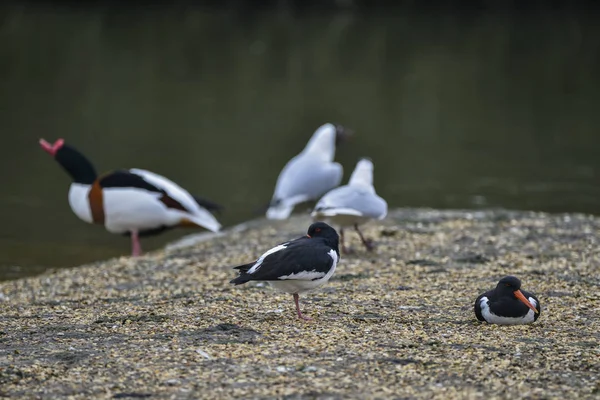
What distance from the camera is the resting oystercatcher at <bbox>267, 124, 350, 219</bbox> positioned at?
404 inches

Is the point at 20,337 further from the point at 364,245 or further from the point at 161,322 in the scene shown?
the point at 364,245

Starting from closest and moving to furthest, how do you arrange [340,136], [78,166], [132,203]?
1. [132,203]
2. [78,166]
3. [340,136]

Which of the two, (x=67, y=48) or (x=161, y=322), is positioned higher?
(x=67, y=48)

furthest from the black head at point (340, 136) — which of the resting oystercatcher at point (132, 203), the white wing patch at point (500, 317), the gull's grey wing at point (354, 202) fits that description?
the white wing patch at point (500, 317)

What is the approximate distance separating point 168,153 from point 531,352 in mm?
11886

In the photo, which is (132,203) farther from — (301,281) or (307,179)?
(301,281)

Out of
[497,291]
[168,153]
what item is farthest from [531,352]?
[168,153]

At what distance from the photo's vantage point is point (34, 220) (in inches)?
489

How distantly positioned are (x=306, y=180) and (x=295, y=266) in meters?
4.49

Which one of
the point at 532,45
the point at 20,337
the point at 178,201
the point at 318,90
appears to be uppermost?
the point at 532,45

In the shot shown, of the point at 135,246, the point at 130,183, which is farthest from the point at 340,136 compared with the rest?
the point at 135,246

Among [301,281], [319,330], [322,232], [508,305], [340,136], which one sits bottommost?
[319,330]

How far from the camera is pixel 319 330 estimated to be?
5957 mm

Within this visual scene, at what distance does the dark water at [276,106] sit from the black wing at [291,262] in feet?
15.1
